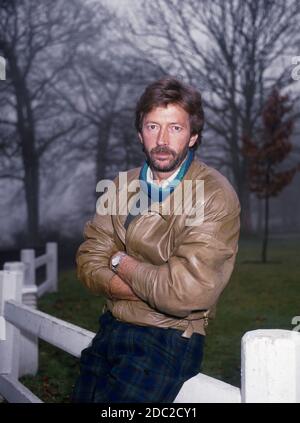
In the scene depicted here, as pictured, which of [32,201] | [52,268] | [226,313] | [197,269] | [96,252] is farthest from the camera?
[32,201]

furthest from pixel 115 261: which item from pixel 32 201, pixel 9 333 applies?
pixel 32 201

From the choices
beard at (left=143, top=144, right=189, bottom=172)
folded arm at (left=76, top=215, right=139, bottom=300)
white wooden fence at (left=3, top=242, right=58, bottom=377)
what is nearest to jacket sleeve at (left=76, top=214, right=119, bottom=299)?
folded arm at (left=76, top=215, right=139, bottom=300)

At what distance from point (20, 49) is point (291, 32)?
12799 mm

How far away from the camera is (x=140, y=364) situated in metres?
2.03

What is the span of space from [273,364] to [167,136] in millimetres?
982

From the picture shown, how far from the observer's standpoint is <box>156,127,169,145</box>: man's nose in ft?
7.32

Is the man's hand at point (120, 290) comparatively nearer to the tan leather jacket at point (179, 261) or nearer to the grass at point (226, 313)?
the tan leather jacket at point (179, 261)

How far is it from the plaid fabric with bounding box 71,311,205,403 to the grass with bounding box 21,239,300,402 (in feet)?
10.8

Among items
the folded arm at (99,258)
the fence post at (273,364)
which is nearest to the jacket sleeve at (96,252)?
the folded arm at (99,258)

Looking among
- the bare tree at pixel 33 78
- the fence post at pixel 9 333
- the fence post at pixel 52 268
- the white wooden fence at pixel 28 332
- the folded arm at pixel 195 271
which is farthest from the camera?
the bare tree at pixel 33 78

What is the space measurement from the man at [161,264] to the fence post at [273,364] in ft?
1.03

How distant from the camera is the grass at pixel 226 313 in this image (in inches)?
231

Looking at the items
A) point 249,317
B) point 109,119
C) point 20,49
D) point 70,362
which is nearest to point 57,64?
point 20,49

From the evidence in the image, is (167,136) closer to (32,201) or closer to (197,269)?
(197,269)
